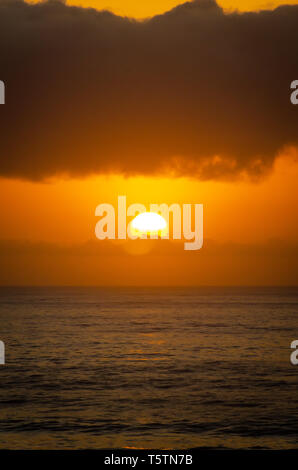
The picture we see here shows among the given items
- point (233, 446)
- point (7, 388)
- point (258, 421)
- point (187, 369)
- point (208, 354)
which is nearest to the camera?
point (233, 446)

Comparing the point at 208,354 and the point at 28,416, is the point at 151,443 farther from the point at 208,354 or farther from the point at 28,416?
the point at 208,354

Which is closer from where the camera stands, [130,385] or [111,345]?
[130,385]

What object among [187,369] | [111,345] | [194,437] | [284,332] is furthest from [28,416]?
[284,332]

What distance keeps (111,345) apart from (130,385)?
29.2m

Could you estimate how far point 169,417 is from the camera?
99.6ft

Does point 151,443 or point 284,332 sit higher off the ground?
point 284,332

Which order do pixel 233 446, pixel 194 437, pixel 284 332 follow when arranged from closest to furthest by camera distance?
pixel 233 446 → pixel 194 437 → pixel 284 332

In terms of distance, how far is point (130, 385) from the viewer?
134 ft
